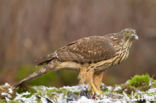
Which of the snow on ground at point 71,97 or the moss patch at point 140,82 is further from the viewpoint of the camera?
the moss patch at point 140,82

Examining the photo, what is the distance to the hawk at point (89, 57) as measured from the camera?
833 cm

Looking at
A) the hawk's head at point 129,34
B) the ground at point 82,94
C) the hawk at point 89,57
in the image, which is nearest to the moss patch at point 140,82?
the ground at point 82,94

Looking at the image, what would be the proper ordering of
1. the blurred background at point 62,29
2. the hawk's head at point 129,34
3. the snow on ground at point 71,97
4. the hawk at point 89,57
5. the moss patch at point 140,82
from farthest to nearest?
the blurred background at point 62,29 < the moss patch at point 140,82 < the hawk's head at point 129,34 < the hawk at point 89,57 < the snow on ground at point 71,97

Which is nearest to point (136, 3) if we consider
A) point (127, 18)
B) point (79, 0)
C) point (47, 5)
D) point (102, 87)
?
point (127, 18)

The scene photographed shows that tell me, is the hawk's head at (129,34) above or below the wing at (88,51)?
above

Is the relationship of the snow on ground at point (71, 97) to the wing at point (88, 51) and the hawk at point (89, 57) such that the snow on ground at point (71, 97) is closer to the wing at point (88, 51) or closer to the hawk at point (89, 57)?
the hawk at point (89, 57)

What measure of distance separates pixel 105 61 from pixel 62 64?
2.66 feet

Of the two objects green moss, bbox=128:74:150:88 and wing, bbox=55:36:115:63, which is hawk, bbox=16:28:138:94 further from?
green moss, bbox=128:74:150:88

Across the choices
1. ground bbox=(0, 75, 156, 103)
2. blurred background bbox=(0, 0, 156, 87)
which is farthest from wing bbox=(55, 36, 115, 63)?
blurred background bbox=(0, 0, 156, 87)

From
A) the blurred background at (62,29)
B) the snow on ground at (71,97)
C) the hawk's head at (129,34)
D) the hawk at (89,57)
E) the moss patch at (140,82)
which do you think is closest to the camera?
the snow on ground at (71,97)

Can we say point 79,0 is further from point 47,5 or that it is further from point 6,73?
point 6,73

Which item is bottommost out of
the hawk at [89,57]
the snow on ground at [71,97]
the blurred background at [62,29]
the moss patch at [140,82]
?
the snow on ground at [71,97]

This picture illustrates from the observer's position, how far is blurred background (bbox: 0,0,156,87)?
1569 cm

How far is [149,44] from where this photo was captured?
815 inches
